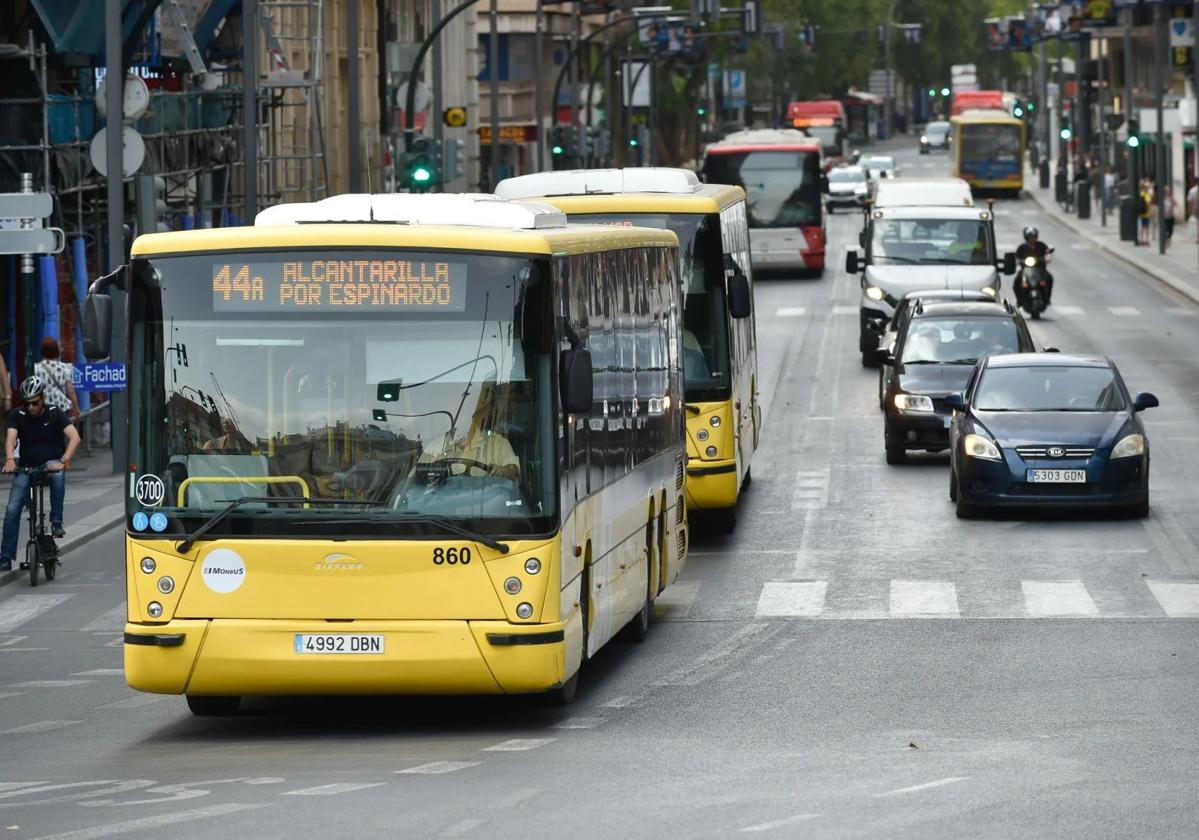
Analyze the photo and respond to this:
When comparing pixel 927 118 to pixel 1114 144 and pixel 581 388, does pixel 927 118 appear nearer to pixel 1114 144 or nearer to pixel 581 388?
pixel 1114 144

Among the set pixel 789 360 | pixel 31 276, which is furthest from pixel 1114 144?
pixel 31 276

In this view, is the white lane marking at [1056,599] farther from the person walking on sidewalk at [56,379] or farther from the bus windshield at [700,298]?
the person walking on sidewalk at [56,379]

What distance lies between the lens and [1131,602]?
18609mm

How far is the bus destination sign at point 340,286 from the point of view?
13.0 m

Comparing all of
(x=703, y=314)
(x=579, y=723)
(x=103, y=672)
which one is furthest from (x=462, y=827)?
(x=703, y=314)

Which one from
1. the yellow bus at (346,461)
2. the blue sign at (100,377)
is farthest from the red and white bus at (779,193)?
the yellow bus at (346,461)

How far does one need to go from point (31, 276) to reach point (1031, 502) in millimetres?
12544

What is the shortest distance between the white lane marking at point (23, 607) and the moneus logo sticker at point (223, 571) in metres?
5.89

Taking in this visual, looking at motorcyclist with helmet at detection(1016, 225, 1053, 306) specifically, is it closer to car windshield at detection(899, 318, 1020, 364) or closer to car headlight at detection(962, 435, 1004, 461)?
car windshield at detection(899, 318, 1020, 364)

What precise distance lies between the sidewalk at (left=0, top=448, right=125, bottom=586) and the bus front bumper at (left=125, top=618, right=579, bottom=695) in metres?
8.29

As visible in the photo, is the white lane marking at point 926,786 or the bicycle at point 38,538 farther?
the bicycle at point 38,538

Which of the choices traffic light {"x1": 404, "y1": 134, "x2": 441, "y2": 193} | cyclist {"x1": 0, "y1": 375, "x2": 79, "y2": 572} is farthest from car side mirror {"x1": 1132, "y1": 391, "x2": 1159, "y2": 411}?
traffic light {"x1": 404, "y1": 134, "x2": 441, "y2": 193}

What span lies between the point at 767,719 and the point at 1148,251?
186ft

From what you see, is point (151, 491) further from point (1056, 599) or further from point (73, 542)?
point (73, 542)
